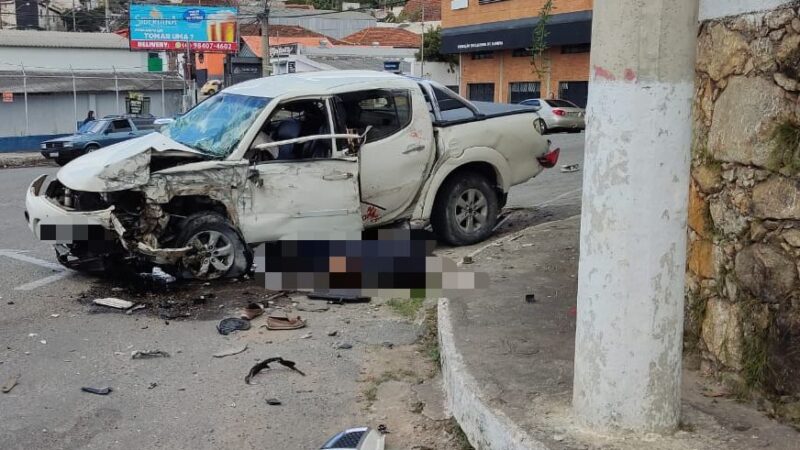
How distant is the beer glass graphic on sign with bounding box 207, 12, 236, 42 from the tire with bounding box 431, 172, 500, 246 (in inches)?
1299

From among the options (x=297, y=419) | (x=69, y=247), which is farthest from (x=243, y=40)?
(x=297, y=419)

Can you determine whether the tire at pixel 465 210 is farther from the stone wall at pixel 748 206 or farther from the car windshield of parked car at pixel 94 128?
the car windshield of parked car at pixel 94 128

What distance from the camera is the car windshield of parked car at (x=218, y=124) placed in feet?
25.1

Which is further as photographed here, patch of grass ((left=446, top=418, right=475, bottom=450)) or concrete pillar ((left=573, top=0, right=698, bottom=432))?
patch of grass ((left=446, top=418, right=475, bottom=450))

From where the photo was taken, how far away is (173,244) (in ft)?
23.7

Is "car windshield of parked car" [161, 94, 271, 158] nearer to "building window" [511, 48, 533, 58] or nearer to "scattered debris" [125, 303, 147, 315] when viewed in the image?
"scattered debris" [125, 303, 147, 315]

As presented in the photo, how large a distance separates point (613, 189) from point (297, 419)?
2.51 meters

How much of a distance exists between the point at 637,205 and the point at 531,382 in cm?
143

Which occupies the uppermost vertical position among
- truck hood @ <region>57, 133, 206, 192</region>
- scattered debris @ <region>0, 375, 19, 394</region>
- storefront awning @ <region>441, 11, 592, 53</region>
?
storefront awning @ <region>441, 11, 592, 53</region>

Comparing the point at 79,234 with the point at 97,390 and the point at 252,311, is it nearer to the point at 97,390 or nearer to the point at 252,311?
the point at 252,311

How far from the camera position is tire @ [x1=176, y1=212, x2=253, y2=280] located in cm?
722

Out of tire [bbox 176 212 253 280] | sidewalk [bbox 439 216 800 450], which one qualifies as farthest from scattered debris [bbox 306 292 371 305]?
sidewalk [bbox 439 216 800 450]

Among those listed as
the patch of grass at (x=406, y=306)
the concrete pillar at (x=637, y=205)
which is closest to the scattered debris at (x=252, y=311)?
the patch of grass at (x=406, y=306)

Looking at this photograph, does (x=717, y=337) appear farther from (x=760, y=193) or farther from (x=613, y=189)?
(x=613, y=189)
